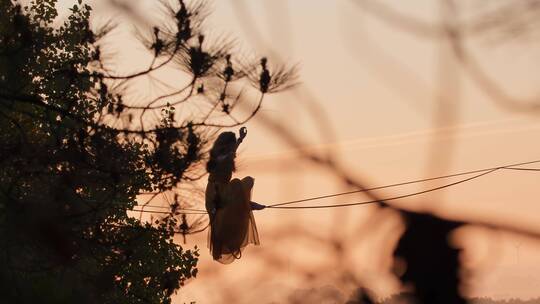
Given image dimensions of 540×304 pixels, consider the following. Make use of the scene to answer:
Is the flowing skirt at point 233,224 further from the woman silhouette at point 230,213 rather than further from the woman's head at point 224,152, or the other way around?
the woman's head at point 224,152

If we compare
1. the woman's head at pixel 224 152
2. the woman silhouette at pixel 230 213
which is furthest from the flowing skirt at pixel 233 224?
the woman's head at pixel 224 152

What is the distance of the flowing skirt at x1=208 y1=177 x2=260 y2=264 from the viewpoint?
41.3 ft

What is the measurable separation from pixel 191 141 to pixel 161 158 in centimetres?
66

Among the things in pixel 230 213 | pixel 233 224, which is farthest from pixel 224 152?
pixel 233 224

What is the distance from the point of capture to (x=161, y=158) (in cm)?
1076

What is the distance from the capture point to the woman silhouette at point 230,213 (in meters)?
12.0

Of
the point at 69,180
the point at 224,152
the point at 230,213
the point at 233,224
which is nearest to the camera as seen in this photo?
the point at 69,180

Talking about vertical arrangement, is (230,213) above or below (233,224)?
above

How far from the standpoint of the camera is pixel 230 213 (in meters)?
12.8

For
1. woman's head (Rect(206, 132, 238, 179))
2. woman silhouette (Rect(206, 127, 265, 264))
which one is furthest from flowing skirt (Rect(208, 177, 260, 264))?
woman's head (Rect(206, 132, 238, 179))

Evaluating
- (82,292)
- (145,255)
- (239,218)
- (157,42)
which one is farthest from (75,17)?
(82,292)

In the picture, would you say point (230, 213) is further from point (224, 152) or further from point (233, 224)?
point (224, 152)

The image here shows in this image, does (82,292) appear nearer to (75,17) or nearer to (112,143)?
(112,143)

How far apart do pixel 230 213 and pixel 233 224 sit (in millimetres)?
217
